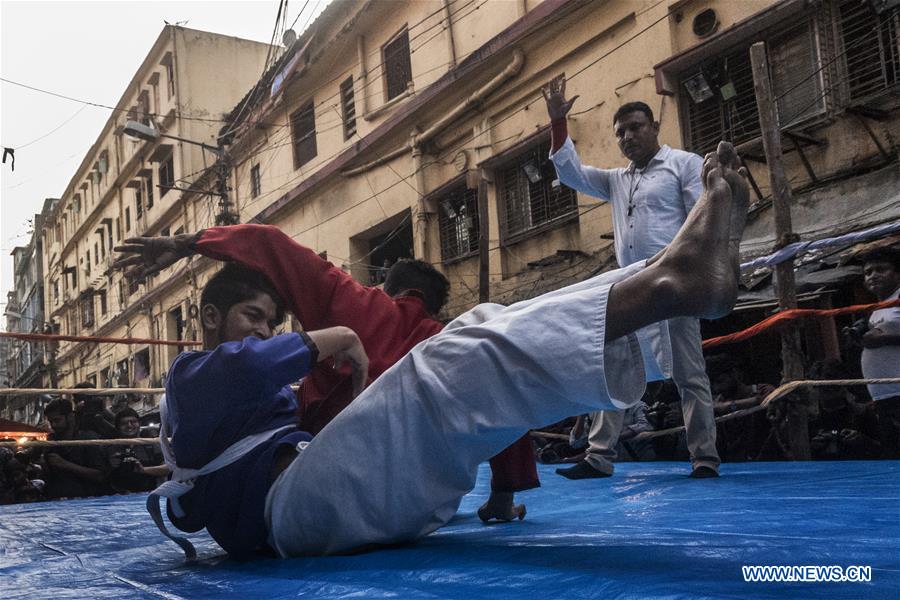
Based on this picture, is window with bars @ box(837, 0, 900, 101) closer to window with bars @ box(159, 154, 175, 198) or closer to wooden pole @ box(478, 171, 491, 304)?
wooden pole @ box(478, 171, 491, 304)

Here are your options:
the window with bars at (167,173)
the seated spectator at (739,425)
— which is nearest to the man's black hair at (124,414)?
the seated spectator at (739,425)

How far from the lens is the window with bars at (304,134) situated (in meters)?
15.0

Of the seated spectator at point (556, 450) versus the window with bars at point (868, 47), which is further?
the seated spectator at point (556, 450)

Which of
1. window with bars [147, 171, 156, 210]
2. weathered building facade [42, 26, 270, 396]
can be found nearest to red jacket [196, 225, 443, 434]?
weathered building facade [42, 26, 270, 396]

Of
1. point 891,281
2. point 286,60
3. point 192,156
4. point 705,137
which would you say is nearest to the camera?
point 891,281

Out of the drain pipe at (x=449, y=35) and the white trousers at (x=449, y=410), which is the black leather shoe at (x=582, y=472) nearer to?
the white trousers at (x=449, y=410)

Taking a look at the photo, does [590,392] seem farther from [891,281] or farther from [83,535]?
[891,281]

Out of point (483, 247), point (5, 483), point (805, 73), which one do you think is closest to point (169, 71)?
point (483, 247)

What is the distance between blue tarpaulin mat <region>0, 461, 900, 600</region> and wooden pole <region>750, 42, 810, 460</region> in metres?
1.69

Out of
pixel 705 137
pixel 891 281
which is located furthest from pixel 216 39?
pixel 891 281

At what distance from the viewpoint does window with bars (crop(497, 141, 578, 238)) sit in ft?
31.8

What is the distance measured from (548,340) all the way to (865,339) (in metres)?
4.01

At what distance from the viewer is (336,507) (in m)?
1.68

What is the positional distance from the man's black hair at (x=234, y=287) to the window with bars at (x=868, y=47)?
19.8 feet
